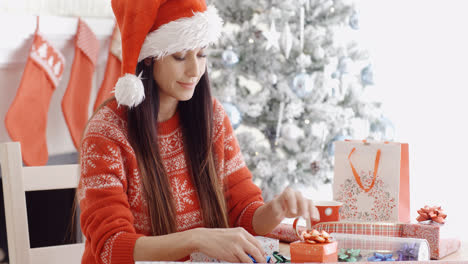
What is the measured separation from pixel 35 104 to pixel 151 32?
1486mm

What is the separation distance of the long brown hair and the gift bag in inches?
11.7

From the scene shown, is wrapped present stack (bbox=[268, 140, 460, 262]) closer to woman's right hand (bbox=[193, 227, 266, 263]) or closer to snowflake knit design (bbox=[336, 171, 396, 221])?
snowflake knit design (bbox=[336, 171, 396, 221])

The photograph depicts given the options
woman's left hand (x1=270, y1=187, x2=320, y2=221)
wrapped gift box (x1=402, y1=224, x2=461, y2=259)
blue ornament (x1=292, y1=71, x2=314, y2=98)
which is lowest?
wrapped gift box (x1=402, y1=224, x2=461, y2=259)

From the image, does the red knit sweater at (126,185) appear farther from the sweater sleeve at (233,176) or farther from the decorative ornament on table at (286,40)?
the decorative ornament on table at (286,40)

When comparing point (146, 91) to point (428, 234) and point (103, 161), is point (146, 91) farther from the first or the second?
point (428, 234)

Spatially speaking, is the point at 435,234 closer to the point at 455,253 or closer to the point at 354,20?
the point at 455,253

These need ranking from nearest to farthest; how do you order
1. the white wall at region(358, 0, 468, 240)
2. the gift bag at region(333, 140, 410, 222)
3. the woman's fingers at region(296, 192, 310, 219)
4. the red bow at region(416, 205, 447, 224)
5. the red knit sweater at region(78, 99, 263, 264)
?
the woman's fingers at region(296, 192, 310, 219), the red knit sweater at region(78, 99, 263, 264), the red bow at region(416, 205, 447, 224), the gift bag at region(333, 140, 410, 222), the white wall at region(358, 0, 468, 240)

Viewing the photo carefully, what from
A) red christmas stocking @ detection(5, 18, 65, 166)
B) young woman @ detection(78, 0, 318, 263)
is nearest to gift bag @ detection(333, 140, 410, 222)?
young woman @ detection(78, 0, 318, 263)

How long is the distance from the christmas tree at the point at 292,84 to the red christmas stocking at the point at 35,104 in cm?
81

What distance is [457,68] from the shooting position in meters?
3.48

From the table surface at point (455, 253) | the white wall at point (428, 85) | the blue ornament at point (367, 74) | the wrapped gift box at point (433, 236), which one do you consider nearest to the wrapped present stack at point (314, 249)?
the table surface at point (455, 253)

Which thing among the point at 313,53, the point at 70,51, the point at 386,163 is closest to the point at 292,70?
the point at 313,53

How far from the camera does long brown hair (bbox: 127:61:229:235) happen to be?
126 centimetres

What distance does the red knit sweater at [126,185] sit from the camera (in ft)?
3.63
